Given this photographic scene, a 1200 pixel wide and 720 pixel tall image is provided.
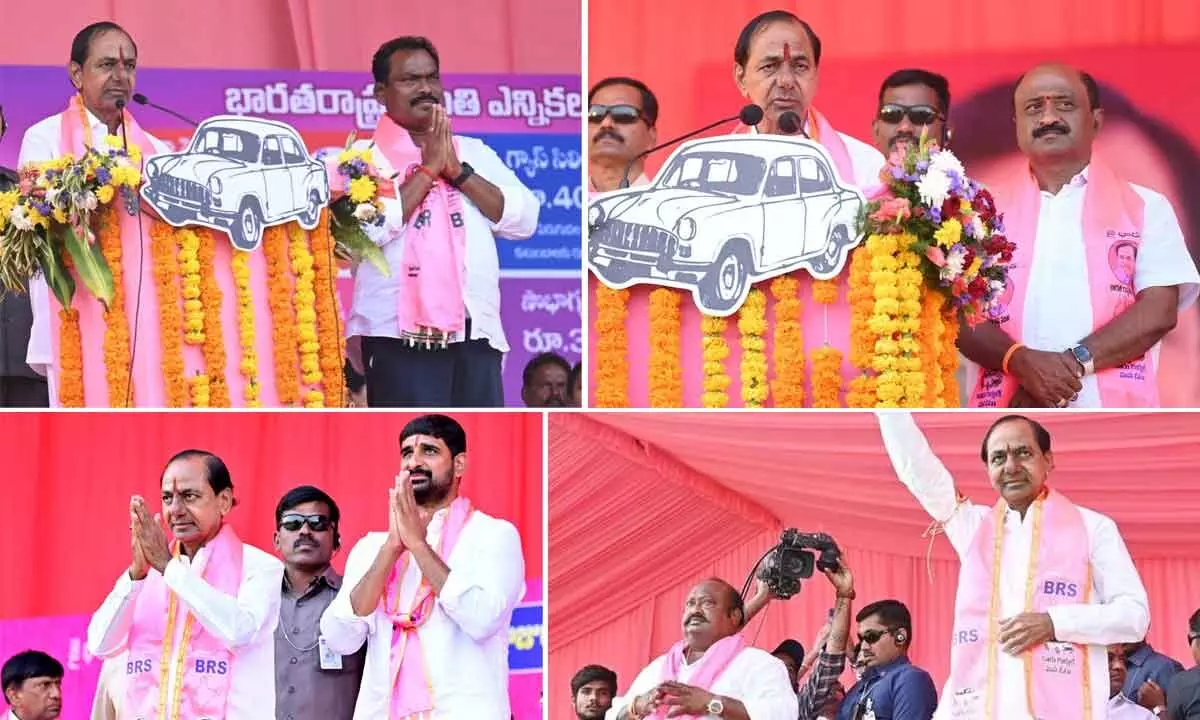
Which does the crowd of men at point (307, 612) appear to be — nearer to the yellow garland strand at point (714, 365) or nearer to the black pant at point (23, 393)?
the black pant at point (23, 393)

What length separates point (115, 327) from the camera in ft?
24.2

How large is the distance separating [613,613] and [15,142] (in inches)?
93.5

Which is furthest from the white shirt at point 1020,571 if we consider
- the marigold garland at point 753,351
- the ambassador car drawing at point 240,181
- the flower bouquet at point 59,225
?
the flower bouquet at point 59,225

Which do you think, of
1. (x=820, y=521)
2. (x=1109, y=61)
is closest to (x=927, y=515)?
(x=820, y=521)

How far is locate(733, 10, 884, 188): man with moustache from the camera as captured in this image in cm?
760

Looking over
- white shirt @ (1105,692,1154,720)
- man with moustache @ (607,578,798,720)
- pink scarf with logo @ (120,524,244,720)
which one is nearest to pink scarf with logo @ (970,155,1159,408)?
white shirt @ (1105,692,1154,720)

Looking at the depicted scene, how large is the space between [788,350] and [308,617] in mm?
1707

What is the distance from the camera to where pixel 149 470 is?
7539 millimetres

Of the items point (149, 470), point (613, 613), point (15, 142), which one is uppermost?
point (15, 142)

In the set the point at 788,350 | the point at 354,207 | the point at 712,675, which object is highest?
the point at 354,207

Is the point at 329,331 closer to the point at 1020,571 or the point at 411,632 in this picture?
the point at 411,632

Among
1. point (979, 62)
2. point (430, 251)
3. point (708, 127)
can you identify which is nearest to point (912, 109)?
point (979, 62)

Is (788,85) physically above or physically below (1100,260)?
above

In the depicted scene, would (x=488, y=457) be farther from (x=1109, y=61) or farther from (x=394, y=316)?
(x=1109, y=61)
